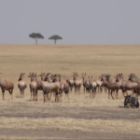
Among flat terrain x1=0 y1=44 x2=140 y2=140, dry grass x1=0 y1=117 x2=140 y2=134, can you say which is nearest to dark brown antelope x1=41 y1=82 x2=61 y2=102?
flat terrain x1=0 y1=44 x2=140 y2=140

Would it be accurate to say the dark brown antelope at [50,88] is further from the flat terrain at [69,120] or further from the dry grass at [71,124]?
the dry grass at [71,124]

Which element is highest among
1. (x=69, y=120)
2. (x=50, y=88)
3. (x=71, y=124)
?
(x=50, y=88)

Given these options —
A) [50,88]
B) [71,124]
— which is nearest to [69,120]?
[71,124]

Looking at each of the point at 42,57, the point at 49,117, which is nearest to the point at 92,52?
the point at 42,57

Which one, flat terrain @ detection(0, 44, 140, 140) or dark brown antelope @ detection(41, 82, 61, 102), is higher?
dark brown antelope @ detection(41, 82, 61, 102)

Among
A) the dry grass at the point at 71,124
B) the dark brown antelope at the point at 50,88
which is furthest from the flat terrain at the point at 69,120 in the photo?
the dark brown antelope at the point at 50,88

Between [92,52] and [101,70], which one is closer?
[101,70]

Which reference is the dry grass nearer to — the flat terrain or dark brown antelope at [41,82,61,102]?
the flat terrain

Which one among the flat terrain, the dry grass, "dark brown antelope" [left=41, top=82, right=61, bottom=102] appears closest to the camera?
the flat terrain

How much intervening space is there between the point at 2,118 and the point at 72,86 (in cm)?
2018

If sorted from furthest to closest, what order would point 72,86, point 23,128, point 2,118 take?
point 72,86
point 2,118
point 23,128

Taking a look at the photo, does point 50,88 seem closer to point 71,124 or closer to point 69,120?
point 69,120

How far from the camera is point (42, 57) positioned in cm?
7319

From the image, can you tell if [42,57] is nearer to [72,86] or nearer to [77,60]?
[77,60]
